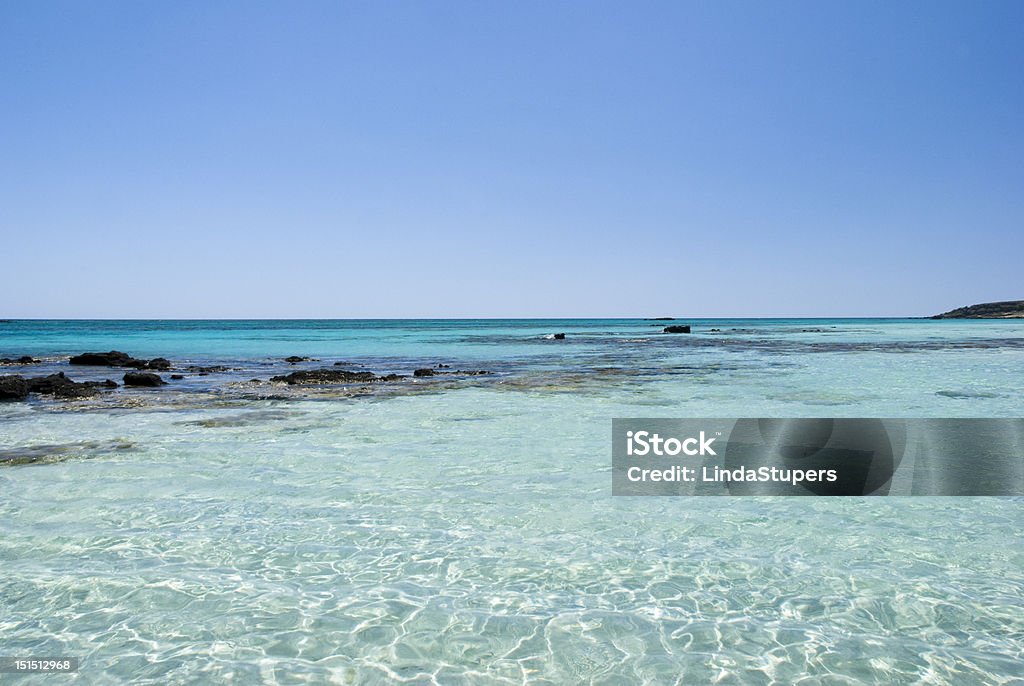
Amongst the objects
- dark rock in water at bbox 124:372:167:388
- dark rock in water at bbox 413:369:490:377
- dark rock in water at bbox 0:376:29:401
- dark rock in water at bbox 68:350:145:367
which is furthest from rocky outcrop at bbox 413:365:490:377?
dark rock in water at bbox 68:350:145:367

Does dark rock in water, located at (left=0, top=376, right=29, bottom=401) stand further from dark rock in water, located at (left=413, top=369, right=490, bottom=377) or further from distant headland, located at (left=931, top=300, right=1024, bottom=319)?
distant headland, located at (left=931, top=300, right=1024, bottom=319)

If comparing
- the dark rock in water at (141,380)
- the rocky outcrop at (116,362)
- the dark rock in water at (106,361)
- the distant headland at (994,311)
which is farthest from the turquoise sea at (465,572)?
the distant headland at (994,311)

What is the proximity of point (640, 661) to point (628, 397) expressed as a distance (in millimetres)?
13883

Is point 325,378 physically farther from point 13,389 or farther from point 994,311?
point 994,311

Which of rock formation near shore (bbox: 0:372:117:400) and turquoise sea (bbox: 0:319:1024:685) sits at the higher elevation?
rock formation near shore (bbox: 0:372:117:400)

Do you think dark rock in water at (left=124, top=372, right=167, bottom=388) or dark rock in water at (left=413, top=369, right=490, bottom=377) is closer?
dark rock in water at (left=124, top=372, right=167, bottom=388)

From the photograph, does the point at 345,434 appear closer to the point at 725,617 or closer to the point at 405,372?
the point at 725,617

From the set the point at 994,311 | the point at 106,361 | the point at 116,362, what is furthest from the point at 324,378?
the point at 994,311

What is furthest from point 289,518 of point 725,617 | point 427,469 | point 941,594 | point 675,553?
point 941,594

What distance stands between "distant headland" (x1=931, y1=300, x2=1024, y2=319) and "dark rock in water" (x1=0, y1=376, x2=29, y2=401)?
7920 inches

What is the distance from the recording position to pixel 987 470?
939cm

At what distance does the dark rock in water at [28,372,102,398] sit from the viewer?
1908cm

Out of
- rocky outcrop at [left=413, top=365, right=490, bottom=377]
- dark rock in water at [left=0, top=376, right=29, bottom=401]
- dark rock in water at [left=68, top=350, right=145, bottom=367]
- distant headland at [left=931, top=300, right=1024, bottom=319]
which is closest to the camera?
dark rock in water at [left=0, top=376, right=29, bottom=401]

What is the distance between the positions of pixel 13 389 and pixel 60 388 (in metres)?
1.19
